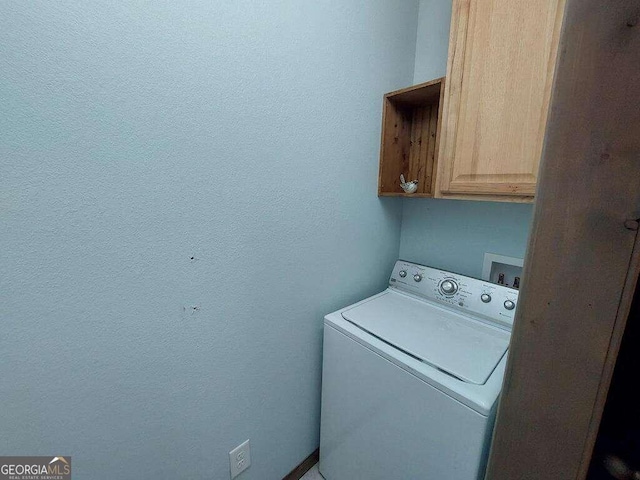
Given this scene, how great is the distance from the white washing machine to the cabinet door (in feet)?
1.59

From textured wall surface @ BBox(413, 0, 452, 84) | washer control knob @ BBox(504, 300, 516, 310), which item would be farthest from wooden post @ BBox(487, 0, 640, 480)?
textured wall surface @ BBox(413, 0, 452, 84)

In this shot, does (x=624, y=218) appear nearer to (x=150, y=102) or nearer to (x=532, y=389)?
(x=532, y=389)

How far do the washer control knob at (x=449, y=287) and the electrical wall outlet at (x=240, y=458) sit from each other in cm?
105

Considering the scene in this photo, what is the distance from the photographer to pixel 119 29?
0.62m

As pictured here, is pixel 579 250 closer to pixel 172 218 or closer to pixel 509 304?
pixel 172 218

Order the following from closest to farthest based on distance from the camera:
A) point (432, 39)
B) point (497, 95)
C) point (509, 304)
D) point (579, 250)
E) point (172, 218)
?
point (579, 250)
point (172, 218)
point (497, 95)
point (509, 304)
point (432, 39)

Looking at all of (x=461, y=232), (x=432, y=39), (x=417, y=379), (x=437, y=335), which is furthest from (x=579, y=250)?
(x=432, y=39)

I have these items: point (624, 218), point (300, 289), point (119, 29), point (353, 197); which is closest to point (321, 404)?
point (300, 289)

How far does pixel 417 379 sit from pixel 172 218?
2.89ft

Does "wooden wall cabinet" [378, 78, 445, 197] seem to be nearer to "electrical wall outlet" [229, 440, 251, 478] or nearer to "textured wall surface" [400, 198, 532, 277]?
"textured wall surface" [400, 198, 532, 277]

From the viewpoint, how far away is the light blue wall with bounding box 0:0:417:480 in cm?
58

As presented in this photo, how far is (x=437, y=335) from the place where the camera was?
3.34 feet

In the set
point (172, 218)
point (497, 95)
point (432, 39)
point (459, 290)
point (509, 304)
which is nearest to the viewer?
point (172, 218)

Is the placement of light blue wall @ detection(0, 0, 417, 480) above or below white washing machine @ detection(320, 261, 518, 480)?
above
